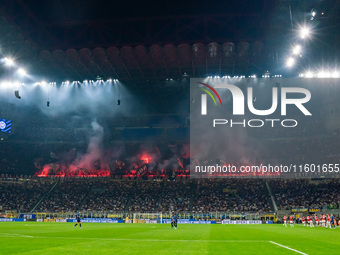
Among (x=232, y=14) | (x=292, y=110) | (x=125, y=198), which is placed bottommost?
(x=125, y=198)

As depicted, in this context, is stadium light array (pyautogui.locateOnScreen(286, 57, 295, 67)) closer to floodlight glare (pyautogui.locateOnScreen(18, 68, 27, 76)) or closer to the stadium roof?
the stadium roof

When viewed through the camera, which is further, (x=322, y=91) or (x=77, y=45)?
(x=322, y=91)

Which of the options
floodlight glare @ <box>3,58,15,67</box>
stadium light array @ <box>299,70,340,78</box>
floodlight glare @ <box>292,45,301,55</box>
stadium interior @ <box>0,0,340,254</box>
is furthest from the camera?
floodlight glare @ <box>3,58,15,67</box>

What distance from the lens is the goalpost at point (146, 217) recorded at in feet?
175

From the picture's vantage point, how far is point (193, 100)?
67.8 metres

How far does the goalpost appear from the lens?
53306 millimetres

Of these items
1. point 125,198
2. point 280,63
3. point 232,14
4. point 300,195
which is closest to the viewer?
point 232,14

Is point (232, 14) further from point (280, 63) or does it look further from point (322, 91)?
point (322, 91)

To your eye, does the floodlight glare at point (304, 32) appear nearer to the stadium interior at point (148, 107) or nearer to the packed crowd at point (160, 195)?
the stadium interior at point (148, 107)

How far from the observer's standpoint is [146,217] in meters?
54.2

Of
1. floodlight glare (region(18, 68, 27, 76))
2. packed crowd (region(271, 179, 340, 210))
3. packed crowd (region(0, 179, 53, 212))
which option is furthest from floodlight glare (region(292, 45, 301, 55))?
packed crowd (region(0, 179, 53, 212))

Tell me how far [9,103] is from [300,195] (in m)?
57.6

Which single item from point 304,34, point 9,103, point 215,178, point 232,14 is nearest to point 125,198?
point 215,178

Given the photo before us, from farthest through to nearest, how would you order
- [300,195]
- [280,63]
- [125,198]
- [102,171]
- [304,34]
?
[102,171] → [125,198] → [300,195] → [280,63] → [304,34]
